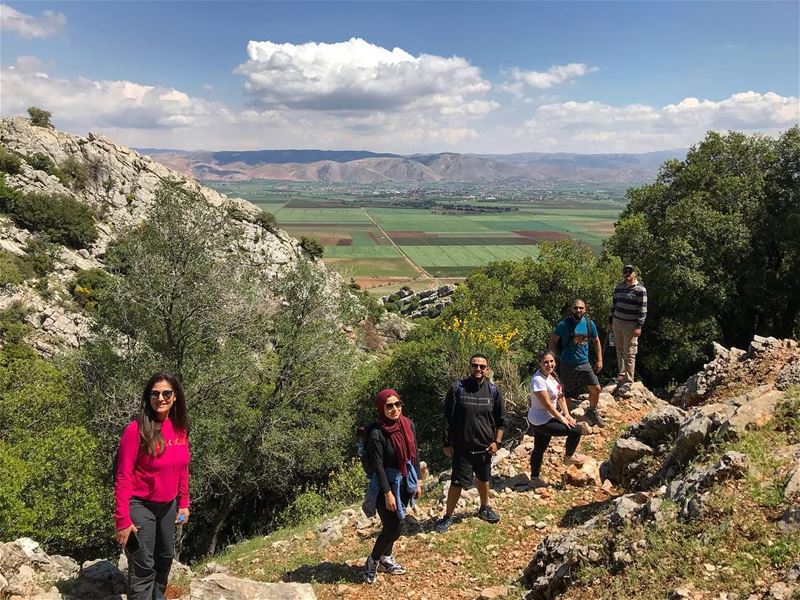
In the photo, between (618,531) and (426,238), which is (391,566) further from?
(426,238)

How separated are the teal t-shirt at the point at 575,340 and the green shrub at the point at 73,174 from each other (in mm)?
50900

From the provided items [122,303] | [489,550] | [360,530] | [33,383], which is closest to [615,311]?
[489,550]

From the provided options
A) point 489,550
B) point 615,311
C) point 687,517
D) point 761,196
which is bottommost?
point 489,550

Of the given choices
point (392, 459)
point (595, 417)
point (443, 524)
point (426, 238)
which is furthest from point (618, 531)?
point (426, 238)

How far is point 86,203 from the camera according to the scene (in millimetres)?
44531

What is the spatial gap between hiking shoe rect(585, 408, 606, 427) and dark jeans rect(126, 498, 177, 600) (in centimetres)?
847

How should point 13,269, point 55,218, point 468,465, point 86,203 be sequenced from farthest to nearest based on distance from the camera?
point 86,203
point 55,218
point 13,269
point 468,465

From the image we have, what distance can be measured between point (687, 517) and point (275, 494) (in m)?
16.9

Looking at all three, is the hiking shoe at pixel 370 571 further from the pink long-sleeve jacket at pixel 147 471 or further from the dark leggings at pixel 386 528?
the pink long-sleeve jacket at pixel 147 471

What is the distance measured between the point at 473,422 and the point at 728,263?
19165 millimetres

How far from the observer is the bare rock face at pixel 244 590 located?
5.90 meters

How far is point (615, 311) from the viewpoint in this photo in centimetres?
1101

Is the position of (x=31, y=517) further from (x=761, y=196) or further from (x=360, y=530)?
(x=761, y=196)

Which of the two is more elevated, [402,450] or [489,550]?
[402,450]
